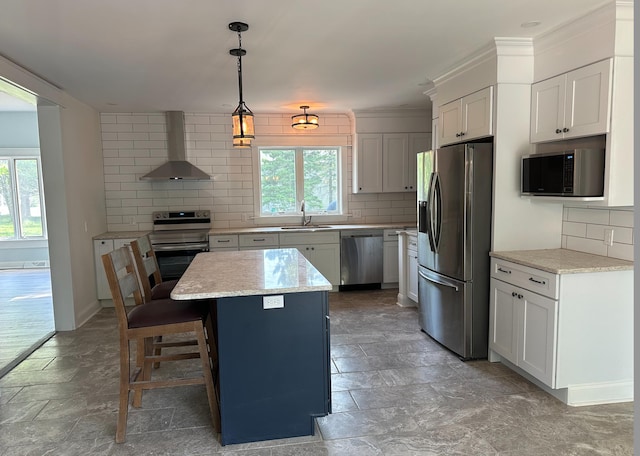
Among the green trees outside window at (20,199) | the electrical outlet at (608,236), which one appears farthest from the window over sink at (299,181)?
the green trees outside window at (20,199)

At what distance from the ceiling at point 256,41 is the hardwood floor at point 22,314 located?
2400 mm

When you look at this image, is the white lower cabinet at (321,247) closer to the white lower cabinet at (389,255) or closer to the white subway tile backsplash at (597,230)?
the white lower cabinet at (389,255)

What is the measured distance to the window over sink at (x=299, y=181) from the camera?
232 inches

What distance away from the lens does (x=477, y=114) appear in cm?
334

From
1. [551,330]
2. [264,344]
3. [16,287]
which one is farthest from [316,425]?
[16,287]

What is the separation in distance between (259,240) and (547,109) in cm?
346

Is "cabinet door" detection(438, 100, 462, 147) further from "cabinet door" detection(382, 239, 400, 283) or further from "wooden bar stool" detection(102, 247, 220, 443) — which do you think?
"wooden bar stool" detection(102, 247, 220, 443)

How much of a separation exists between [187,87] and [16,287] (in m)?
4.22

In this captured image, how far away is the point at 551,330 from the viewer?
8.54ft

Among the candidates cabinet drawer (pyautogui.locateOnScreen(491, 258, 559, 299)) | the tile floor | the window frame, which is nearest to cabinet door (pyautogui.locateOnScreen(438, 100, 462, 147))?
cabinet drawer (pyautogui.locateOnScreen(491, 258, 559, 299))

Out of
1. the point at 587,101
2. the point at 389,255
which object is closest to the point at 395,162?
the point at 389,255

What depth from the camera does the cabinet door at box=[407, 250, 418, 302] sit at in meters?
4.56

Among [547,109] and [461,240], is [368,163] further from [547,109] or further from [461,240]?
[547,109]

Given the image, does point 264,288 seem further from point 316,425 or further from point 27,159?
point 27,159
